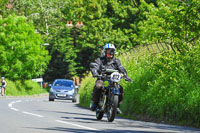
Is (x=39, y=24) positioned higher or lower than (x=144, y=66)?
higher

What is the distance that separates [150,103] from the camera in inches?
658

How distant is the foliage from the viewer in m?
53.0

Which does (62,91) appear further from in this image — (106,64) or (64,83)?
(106,64)

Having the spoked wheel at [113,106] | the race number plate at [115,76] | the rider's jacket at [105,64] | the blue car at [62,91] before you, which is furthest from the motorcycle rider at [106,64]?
the blue car at [62,91]

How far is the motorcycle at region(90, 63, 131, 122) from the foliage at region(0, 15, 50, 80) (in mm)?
39349

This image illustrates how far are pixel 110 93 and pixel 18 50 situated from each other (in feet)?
133

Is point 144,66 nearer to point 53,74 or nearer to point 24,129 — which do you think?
point 24,129

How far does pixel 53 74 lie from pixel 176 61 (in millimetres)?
52428

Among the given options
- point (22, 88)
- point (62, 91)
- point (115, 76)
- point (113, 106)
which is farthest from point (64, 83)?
point (113, 106)

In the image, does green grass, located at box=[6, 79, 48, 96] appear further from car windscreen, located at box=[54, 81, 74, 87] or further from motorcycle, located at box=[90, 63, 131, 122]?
motorcycle, located at box=[90, 63, 131, 122]

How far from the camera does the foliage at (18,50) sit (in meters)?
53.0

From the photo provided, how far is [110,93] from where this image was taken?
13.7 m

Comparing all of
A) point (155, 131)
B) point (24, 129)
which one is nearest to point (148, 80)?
point (155, 131)

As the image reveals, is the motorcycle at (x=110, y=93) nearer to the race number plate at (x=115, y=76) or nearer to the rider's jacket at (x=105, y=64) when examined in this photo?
the race number plate at (x=115, y=76)
